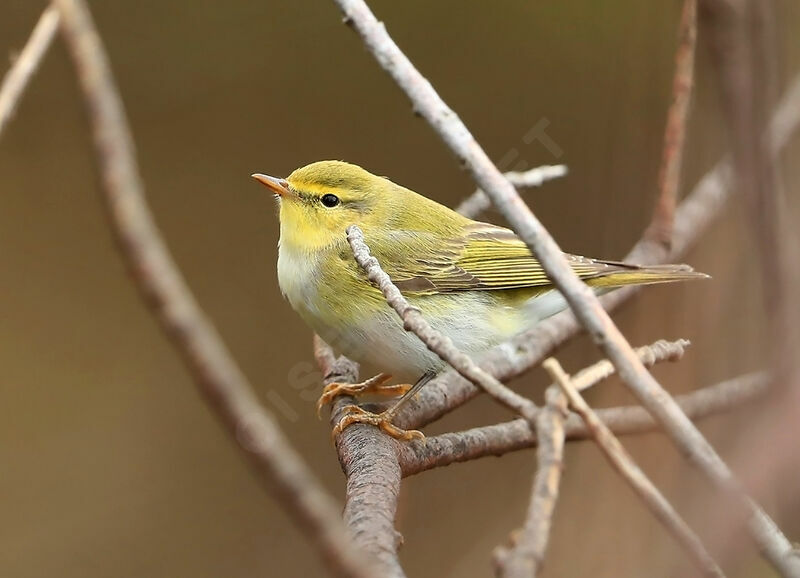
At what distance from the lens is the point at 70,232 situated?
379 cm

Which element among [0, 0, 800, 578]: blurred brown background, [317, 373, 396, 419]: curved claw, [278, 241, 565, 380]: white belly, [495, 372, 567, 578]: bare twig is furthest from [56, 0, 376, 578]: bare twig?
[0, 0, 800, 578]: blurred brown background

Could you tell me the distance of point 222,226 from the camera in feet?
12.7

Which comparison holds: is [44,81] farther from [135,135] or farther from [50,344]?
[50,344]

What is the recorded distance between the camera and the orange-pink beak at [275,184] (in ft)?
7.98

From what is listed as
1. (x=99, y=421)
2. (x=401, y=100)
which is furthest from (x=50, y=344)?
(x=401, y=100)

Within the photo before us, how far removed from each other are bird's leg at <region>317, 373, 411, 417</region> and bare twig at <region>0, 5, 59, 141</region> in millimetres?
1667

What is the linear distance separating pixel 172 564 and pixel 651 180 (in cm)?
234

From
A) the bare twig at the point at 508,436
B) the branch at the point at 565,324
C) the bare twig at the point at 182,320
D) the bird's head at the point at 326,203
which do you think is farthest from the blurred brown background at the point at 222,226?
the bare twig at the point at 182,320

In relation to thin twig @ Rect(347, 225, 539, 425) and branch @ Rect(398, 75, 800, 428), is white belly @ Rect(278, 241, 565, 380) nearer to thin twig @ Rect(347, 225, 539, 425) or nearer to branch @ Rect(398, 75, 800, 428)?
branch @ Rect(398, 75, 800, 428)

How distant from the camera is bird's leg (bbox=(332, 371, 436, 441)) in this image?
196 centimetres

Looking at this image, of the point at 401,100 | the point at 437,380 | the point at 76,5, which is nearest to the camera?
the point at 76,5

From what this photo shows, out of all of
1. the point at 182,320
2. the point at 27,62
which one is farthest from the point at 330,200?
the point at 182,320

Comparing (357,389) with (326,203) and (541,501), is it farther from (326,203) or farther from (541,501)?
(541,501)

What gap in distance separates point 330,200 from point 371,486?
116 cm
